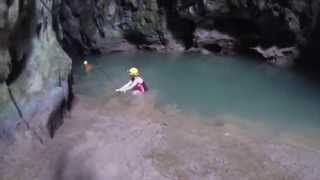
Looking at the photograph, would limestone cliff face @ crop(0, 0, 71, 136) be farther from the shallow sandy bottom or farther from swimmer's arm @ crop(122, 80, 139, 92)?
swimmer's arm @ crop(122, 80, 139, 92)

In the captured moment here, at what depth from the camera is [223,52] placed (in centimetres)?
2373

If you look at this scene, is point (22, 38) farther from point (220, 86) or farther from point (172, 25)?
point (172, 25)

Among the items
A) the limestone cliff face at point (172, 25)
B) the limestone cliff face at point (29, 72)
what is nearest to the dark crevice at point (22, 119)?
the limestone cliff face at point (29, 72)

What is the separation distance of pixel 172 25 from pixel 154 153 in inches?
548

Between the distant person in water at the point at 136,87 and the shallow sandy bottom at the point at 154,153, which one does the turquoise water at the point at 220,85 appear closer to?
the distant person in water at the point at 136,87

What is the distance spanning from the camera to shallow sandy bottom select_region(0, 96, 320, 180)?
10.6 meters

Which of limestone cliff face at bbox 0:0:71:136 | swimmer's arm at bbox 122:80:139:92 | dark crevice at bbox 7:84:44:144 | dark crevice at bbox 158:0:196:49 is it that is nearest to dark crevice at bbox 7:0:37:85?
limestone cliff face at bbox 0:0:71:136

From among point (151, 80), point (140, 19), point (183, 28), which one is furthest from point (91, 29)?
point (151, 80)

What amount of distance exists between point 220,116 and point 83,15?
11.2 m

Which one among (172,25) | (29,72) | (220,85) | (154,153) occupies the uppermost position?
(29,72)

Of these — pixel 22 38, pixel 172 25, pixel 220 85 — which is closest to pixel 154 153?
pixel 22 38

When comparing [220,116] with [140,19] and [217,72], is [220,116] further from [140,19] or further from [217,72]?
[140,19]

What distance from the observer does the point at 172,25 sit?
24.5 metres

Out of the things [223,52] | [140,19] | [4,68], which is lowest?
[223,52]
